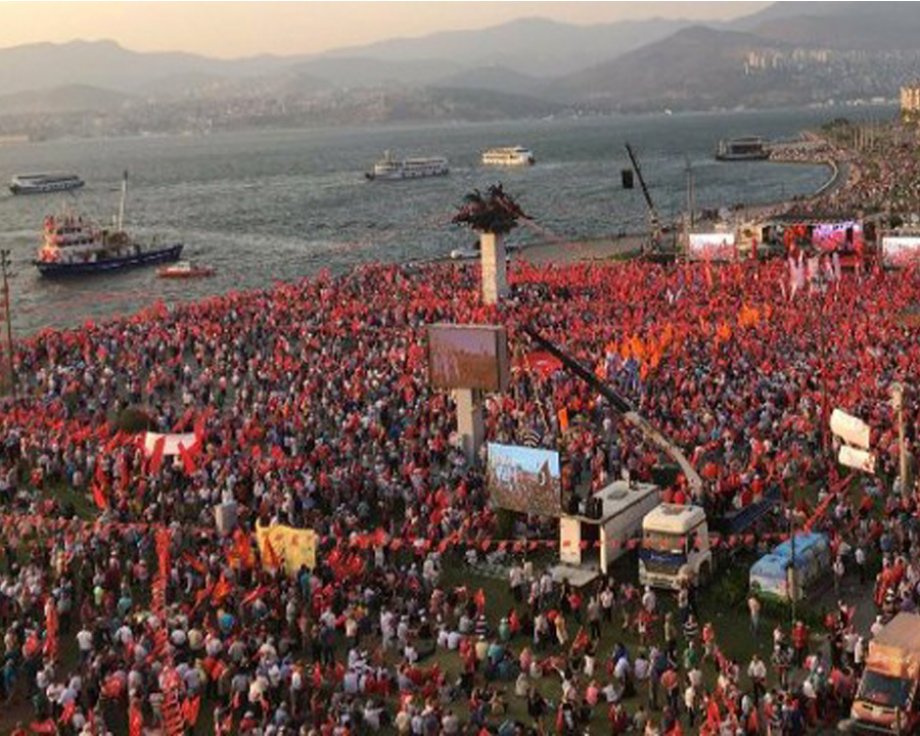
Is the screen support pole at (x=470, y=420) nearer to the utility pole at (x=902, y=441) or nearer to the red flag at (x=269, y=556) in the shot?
the red flag at (x=269, y=556)

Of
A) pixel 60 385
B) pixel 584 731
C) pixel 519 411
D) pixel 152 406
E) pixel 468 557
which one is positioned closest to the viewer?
pixel 584 731

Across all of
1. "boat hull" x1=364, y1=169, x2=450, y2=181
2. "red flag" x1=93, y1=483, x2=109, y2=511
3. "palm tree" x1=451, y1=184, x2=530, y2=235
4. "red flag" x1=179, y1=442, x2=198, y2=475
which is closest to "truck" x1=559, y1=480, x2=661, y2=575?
"red flag" x1=179, y1=442, x2=198, y2=475

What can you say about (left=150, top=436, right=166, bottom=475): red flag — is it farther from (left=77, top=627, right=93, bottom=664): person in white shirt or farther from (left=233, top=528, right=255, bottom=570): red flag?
(left=77, top=627, right=93, bottom=664): person in white shirt

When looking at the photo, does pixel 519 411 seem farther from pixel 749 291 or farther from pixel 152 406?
pixel 749 291

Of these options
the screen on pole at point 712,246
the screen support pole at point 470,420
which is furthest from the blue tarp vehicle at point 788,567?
the screen on pole at point 712,246

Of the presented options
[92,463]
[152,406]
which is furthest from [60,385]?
[92,463]

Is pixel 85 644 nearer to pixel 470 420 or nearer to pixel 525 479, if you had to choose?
pixel 525 479

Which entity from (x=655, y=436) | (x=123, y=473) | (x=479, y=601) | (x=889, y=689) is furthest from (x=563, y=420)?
(x=889, y=689)
